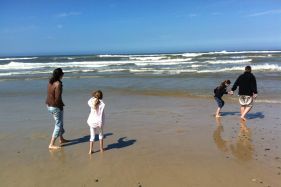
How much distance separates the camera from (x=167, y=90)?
16375mm

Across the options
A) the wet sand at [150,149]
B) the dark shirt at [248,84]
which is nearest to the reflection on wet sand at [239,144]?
the wet sand at [150,149]

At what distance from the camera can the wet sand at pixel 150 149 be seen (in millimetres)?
5457

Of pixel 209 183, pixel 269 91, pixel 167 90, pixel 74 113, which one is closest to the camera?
pixel 209 183

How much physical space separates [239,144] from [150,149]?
6.01 ft

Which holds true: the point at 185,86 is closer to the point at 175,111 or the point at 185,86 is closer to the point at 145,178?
the point at 175,111

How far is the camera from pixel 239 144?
721 cm

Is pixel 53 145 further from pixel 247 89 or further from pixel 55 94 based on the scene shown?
pixel 247 89

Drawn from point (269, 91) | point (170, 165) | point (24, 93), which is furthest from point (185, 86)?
point (170, 165)

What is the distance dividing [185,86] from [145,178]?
40.6 ft

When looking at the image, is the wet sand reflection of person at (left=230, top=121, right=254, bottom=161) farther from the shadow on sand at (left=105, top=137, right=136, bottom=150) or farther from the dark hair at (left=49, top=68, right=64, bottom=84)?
the dark hair at (left=49, top=68, right=64, bottom=84)

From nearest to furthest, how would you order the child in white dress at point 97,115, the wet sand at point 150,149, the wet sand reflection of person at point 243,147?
the wet sand at point 150,149, the wet sand reflection of person at point 243,147, the child in white dress at point 97,115

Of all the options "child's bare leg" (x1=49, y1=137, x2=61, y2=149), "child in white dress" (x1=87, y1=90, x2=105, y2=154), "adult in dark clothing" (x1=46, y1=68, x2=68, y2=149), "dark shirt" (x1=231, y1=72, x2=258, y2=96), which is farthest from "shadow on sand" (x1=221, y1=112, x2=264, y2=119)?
"child's bare leg" (x1=49, y1=137, x2=61, y2=149)

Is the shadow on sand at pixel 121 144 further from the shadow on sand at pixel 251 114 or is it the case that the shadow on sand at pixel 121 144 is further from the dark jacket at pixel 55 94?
the shadow on sand at pixel 251 114

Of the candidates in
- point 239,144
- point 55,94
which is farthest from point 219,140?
point 55,94
